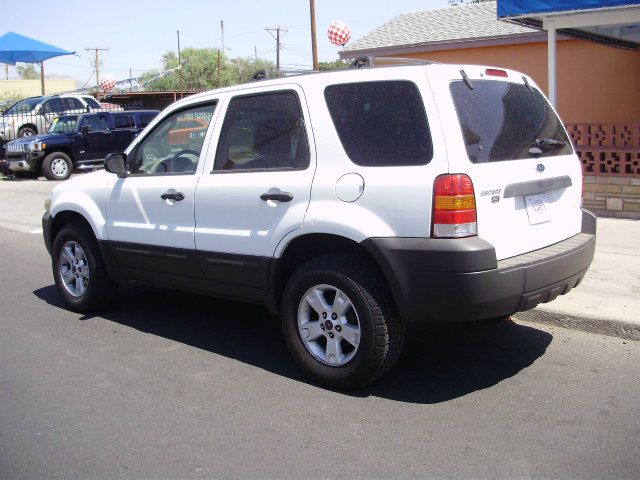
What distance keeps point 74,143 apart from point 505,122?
1591 cm

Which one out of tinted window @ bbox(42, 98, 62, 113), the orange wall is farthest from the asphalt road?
tinted window @ bbox(42, 98, 62, 113)

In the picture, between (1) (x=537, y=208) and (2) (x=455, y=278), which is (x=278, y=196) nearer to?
(2) (x=455, y=278)

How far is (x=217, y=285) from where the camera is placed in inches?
203

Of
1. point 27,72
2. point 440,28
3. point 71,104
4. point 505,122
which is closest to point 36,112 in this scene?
point 71,104

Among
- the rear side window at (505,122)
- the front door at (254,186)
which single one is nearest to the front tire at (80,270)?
the front door at (254,186)

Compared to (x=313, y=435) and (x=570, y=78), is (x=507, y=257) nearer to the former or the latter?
(x=313, y=435)

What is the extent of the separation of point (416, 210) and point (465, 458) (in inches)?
53.1

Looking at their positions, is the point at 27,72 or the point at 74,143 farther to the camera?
the point at 27,72

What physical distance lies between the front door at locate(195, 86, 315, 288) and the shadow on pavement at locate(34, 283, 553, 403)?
26.3 inches

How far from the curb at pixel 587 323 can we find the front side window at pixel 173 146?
293 cm

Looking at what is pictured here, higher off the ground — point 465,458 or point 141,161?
point 141,161

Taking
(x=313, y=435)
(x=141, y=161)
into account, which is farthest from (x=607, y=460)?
(x=141, y=161)

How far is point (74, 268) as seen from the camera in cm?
638

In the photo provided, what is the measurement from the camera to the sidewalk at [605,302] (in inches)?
213
